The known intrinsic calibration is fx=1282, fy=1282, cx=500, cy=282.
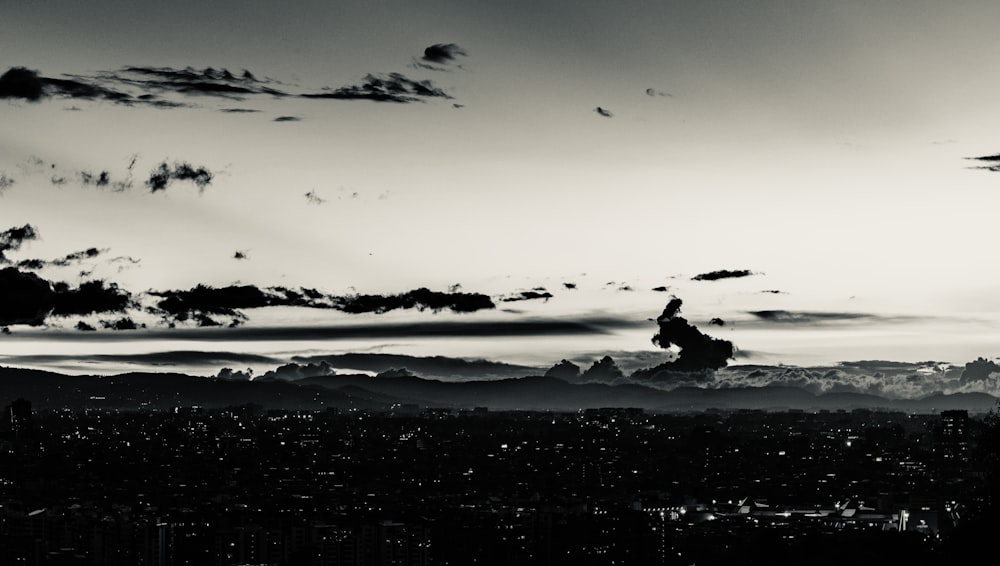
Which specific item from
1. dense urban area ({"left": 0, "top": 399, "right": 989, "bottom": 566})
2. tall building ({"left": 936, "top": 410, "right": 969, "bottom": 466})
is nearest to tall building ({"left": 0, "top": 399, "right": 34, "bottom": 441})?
dense urban area ({"left": 0, "top": 399, "right": 989, "bottom": 566})

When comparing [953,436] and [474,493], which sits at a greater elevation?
[953,436]

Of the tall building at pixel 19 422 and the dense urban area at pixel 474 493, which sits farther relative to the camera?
the tall building at pixel 19 422

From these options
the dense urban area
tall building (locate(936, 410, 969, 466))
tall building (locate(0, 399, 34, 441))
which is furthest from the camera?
tall building (locate(0, 399, 34, 441))

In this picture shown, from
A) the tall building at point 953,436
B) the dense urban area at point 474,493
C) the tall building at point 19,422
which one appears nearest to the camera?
the dense urban area at point 474,493

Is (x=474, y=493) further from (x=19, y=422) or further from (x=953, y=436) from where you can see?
(x=19, y=422)

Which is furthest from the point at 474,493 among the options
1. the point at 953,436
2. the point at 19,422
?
the point at 19,422

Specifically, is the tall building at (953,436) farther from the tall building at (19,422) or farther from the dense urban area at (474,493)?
the tall building at (19,422)

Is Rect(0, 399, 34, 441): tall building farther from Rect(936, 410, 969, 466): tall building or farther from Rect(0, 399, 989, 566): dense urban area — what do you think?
Rect(936, 410, 969, 466): tall building

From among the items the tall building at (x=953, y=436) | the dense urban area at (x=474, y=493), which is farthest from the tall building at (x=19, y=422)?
the tall building at (x=953, y=436)

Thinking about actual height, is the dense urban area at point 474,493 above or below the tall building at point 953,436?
below

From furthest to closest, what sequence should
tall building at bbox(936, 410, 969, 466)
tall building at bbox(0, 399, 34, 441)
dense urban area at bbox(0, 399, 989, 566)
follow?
tall building at bbox(0, 399, 34, 441) → tall building at bbox(936, 410, 969, 466) → dense urban area at bbox(0, 399, 989, 566)
